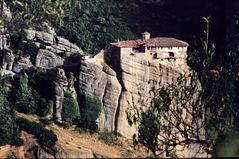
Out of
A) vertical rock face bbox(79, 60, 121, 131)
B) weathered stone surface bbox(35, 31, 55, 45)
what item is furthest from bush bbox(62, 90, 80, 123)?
weathered stone surface bbox(35, 31, 55, 45)

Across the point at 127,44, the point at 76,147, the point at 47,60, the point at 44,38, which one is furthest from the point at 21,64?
the point at 76,147

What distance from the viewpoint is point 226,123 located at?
2369 centimetres

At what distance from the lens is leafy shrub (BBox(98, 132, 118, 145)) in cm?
5031

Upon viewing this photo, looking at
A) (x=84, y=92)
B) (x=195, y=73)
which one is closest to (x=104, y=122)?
(x=84, y=92)

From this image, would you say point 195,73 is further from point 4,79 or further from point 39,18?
point 4,79

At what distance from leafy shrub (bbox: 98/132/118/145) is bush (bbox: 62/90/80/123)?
251 cm

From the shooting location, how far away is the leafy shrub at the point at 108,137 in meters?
50.3

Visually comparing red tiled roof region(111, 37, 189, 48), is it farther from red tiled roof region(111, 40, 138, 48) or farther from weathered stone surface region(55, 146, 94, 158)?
weathered stone surface region(55, 146, 94, 158)

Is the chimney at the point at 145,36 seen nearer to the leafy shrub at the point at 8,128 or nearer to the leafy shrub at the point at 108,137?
the leafy shrub at the point at 108,137

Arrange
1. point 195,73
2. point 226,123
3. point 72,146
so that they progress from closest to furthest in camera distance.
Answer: point 226,123
point 195,73
point 72,146

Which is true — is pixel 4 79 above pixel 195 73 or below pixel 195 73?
below

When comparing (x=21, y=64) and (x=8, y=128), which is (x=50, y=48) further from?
(x=8, y=128)

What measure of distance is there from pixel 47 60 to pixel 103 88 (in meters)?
5.32

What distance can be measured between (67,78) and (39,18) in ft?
17.8
